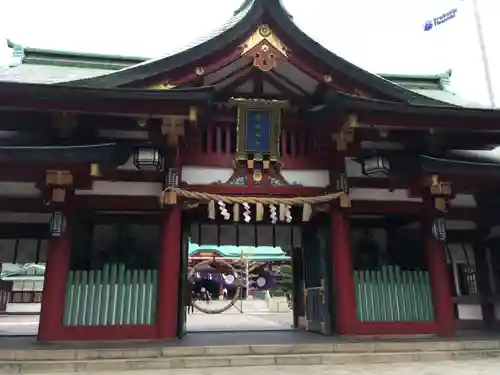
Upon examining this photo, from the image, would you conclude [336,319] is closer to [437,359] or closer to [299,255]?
[437,359]

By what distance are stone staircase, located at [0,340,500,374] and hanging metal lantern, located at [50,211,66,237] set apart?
2.45 m

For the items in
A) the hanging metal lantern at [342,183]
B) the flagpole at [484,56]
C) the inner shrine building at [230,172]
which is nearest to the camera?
the inner shrine building at [230,172]

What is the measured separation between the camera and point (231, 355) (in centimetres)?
857

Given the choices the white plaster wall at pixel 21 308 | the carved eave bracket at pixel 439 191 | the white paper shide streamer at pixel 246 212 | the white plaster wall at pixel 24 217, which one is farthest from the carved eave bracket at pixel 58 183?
the white plaster wall at pixel 21 308

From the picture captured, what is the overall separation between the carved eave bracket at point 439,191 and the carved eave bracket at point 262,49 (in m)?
4.83

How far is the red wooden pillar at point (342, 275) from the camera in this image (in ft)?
33.8

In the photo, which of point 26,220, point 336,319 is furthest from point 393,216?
point 26,220

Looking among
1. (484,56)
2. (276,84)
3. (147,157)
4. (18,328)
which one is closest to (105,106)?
(147,157)

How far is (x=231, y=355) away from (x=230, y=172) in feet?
14.3

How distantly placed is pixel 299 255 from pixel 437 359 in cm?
648

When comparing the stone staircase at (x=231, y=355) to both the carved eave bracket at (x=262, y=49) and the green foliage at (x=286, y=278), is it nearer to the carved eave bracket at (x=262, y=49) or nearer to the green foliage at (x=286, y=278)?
the carved eave bracket at (x=262, y=49)

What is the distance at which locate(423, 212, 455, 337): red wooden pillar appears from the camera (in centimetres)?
1062

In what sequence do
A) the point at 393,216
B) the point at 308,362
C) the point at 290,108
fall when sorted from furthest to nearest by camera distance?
the point at 393,216 < the point at 290,108 < the point at 308,362

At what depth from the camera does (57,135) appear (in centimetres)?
1013
